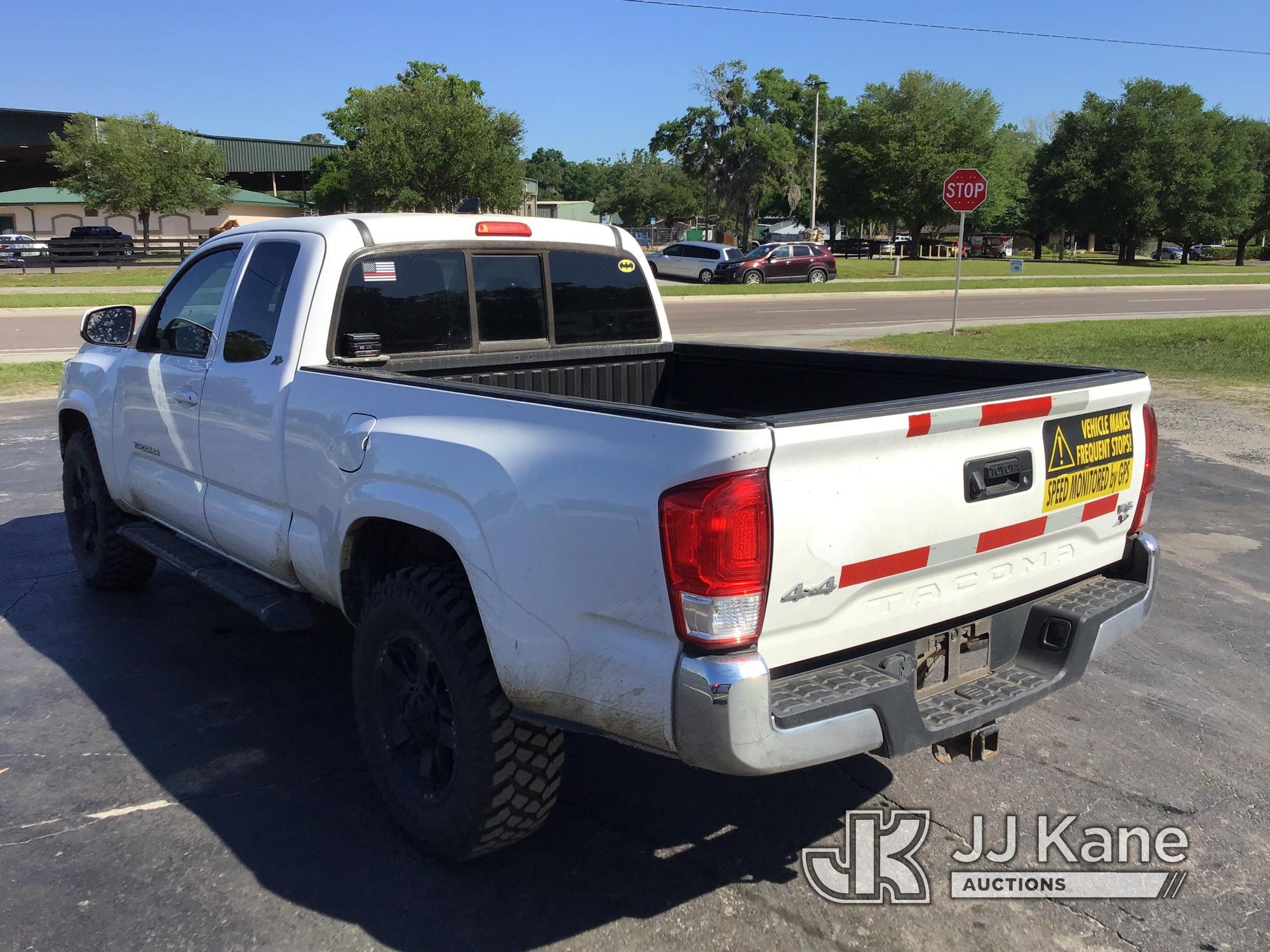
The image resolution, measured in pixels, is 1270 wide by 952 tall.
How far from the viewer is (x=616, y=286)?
511cm


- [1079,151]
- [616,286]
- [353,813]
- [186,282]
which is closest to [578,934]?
[353,813]

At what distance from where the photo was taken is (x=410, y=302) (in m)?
4.39

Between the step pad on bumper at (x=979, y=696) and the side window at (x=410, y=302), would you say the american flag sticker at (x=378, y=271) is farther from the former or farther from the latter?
the step pad on bumper at (x=979, y=696)

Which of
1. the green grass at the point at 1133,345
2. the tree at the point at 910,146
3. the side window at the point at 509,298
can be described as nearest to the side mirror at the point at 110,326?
the side window at the point at 509,298

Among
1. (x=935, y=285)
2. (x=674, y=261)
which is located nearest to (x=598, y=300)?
(x=935, y=285)

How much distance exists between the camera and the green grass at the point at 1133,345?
49.1ft

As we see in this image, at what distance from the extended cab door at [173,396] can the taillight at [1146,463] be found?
3619 millimetres

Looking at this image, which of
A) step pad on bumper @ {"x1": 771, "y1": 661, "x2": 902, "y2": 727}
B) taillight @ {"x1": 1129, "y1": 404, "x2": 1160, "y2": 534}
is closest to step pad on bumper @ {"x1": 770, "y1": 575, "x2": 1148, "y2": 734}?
step pad on bumper @ {"x1": 771, "y1": 661, "x2": 902, "y2": 727}

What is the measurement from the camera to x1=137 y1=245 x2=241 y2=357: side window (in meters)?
4.65

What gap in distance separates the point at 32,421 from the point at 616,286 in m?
8.52

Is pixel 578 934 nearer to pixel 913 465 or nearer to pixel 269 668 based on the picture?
pixel 913 465

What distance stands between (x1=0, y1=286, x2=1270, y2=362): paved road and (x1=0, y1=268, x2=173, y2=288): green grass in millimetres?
7399

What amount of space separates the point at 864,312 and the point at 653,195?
81136 millimetres

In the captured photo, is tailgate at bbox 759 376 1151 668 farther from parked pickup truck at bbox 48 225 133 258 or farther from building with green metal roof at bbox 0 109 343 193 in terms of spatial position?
building with green metal roof at bbox 0 109 343 193
